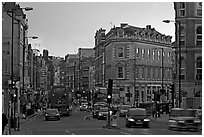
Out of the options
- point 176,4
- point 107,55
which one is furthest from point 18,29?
point 107,55

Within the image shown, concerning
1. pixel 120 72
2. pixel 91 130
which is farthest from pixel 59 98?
pixel 120 72

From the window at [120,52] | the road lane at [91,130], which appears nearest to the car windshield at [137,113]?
the road lane at [91,130]

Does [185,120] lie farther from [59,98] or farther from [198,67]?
[59,98]

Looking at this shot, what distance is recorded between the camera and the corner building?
112 meters

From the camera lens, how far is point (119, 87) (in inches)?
4279

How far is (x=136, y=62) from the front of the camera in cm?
11225

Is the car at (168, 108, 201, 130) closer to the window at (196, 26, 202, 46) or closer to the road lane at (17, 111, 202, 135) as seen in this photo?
the road lane at (17, 111, 202, 135)

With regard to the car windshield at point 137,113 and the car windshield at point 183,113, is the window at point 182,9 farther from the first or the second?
the car windshield at point 183,113

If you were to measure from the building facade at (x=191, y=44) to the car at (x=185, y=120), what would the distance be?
24.2m

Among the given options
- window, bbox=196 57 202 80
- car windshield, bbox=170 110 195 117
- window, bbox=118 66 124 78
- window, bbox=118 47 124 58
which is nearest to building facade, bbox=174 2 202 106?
window, bbox=196 57 202 80

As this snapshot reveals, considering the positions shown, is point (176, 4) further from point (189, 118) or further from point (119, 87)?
point (119, 87)

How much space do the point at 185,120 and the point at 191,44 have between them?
26.7 m

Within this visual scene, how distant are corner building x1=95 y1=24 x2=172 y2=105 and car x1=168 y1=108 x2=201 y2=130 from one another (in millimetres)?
69496

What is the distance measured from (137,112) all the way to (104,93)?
189ft
